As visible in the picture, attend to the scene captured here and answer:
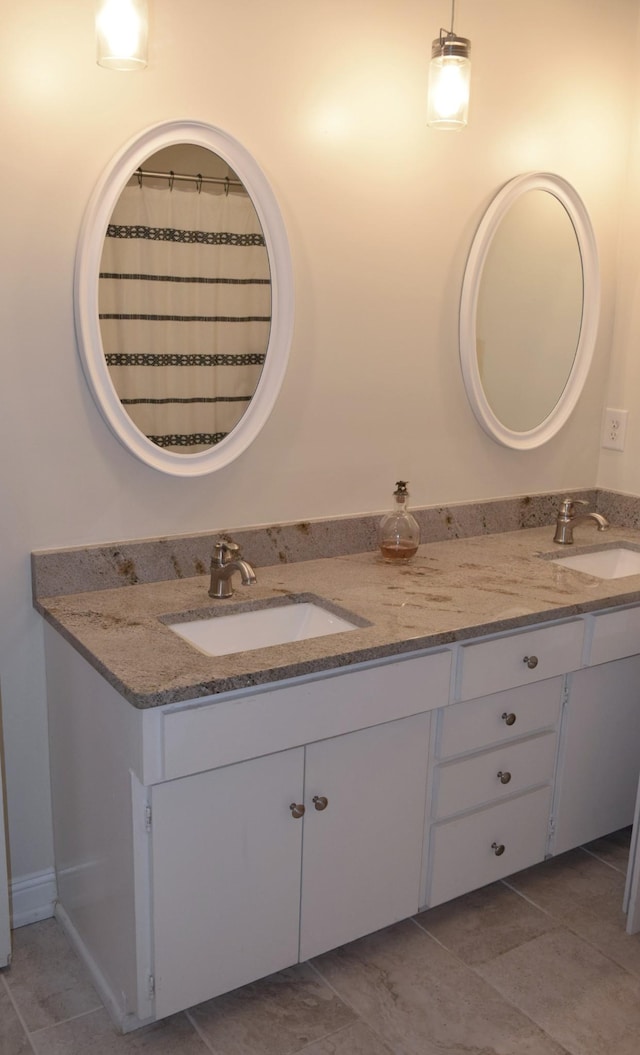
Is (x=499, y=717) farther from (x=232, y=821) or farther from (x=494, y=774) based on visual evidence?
(x=232, y=821)

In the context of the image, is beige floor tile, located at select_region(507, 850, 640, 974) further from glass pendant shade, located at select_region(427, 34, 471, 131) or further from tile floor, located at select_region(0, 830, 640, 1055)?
glass pendant shade, located at select_region(427, 34, 471, 131)

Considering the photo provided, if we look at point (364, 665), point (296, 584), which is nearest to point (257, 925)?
point (364, 665)

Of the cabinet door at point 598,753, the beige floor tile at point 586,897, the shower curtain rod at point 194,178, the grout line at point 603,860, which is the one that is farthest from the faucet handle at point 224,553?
the grout line at point 603,860

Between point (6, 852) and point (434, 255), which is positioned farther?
point (434, 255)

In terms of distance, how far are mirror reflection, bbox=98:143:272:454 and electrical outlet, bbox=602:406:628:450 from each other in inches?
47.2

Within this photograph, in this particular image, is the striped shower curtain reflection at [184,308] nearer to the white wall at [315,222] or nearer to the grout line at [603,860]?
the white wall at [315,222]

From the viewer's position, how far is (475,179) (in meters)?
2.39

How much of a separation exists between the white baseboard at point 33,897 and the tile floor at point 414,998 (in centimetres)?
3

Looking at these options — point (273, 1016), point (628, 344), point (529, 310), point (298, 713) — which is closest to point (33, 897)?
point (273, 1016)

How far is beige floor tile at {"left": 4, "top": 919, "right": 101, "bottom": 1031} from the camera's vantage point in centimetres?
187

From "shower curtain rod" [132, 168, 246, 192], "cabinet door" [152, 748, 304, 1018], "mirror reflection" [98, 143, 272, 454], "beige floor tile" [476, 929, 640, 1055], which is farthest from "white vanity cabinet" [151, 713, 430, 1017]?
"shower curtain rod" [132, 168, 246, 192]

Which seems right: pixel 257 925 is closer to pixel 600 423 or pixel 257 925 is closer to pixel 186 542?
pixel 186 542

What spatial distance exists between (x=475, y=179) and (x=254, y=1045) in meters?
→ 2.00

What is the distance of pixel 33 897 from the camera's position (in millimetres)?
2117
